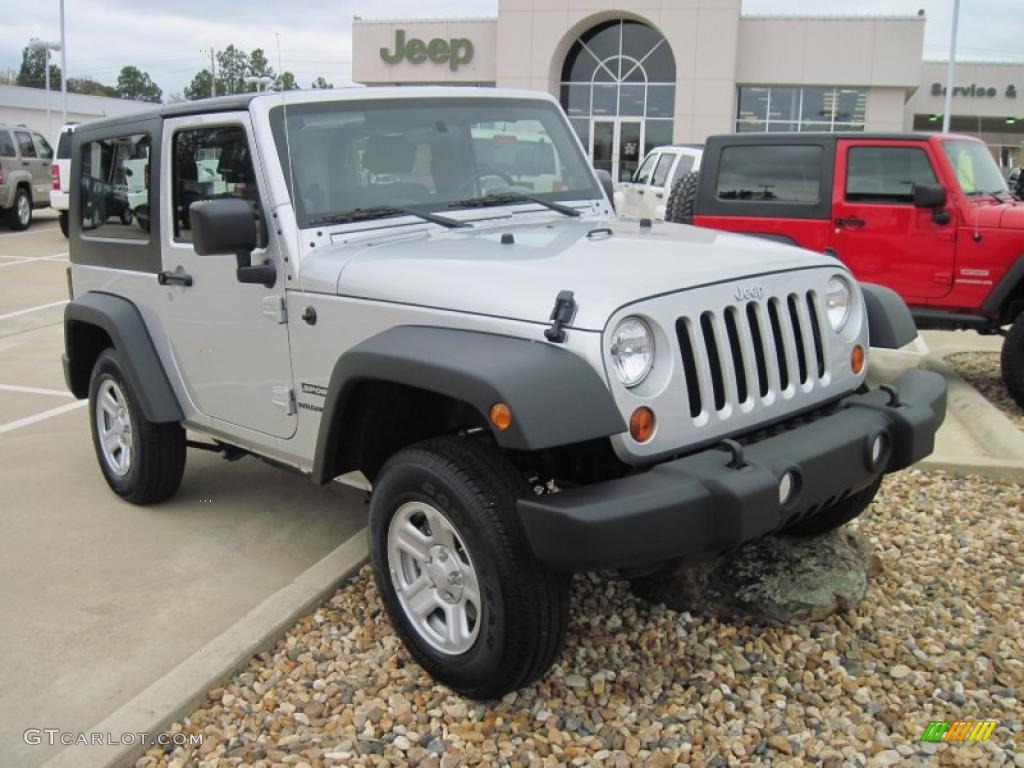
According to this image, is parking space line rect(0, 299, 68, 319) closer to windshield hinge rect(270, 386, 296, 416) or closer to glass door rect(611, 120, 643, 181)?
windshield hinge rect(270, 386, 296, 416)

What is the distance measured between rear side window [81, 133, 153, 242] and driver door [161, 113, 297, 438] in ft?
0.75

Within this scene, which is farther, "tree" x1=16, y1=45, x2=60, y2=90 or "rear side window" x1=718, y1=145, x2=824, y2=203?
"tree" x1=16, y1=45, x2=60, y2=90

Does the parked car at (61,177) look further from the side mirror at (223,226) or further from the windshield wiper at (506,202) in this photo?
the side mirror at (223,226)

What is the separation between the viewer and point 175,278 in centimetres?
433

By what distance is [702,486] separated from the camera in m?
2.66

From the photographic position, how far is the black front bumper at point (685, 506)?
2.58 metres

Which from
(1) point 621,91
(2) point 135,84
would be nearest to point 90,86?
(2) point 135,84

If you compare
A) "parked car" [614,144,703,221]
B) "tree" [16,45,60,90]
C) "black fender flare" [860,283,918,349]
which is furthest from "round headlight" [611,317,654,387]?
"tree" [16,45,60,90]

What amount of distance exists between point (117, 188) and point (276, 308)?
5.48 feet

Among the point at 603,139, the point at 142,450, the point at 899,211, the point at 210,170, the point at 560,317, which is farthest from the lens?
the point at 603,139

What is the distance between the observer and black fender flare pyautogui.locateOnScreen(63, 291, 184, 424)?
451 centimetres

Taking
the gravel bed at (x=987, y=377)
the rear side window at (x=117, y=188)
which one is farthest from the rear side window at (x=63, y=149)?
Result: the gravel bed at (x=987, y=377)

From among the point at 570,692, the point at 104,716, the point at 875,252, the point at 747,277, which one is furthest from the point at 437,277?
the point at 875,252

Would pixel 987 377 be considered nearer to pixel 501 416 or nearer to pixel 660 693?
pixel 660 693
